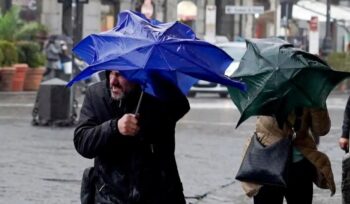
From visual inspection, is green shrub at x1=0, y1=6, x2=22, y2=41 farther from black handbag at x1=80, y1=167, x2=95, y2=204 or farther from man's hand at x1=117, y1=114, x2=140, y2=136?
man's hand at x1=117, y1=114, x2=140, y2=136

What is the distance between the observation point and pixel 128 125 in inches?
201

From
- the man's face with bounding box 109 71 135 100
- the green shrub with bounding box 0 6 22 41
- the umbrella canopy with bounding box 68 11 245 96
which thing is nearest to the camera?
the umbrella canopy with bounding box 68 11 245 96

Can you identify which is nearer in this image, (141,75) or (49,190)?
(141,75)

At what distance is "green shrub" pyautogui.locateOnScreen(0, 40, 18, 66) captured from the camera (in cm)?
3058

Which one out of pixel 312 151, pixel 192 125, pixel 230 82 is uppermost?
pixel 230 82

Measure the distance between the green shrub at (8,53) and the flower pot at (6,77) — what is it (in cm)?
52

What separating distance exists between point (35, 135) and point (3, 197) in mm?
6865

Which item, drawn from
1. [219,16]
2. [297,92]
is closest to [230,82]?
[297,92]

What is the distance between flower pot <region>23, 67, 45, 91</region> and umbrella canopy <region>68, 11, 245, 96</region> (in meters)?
26.4

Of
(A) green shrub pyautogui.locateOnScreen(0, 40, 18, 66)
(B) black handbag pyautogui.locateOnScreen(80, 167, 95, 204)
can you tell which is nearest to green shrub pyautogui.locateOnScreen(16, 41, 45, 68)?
(A) green shrub pyautogui.locateOnScreen(0, 40, 18, 66)

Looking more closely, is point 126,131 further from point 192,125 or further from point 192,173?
point 192,125

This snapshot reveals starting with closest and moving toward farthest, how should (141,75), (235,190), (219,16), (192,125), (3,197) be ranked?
(141,75) < (3,197) < (235,190) < (192,125) < (219,16)

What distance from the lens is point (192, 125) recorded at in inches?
804

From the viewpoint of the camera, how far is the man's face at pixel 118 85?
17.1 ft
